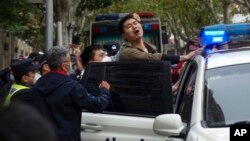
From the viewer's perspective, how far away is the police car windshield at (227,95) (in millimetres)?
4332

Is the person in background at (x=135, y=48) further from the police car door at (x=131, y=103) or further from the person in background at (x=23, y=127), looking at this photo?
the person in background at (x=23, y=127)

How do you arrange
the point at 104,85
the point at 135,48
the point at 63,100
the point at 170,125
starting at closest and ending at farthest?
the point at 170,125
the point at 63,100
the point at 104,85
the point at 135,48

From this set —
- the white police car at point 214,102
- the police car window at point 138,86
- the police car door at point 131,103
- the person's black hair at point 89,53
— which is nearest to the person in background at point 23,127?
the white police car at point 214,102

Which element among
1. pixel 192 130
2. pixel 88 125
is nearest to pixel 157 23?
pixel 88 125

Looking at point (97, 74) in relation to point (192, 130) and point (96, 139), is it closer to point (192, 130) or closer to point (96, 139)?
point (96, 139)

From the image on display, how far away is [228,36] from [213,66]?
1959 mm

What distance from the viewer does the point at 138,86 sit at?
17.9ft

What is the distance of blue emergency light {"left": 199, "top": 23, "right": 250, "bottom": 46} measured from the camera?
649 centimetres

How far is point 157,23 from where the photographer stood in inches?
780

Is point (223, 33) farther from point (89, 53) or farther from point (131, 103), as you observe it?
point (131, 103)

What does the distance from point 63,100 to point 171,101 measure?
0.88m

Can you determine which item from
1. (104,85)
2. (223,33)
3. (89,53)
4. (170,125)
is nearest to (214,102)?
(170,125)

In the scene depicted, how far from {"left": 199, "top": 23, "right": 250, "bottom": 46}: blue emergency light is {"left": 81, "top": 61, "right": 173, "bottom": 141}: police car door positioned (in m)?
1.18

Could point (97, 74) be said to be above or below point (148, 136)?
above
